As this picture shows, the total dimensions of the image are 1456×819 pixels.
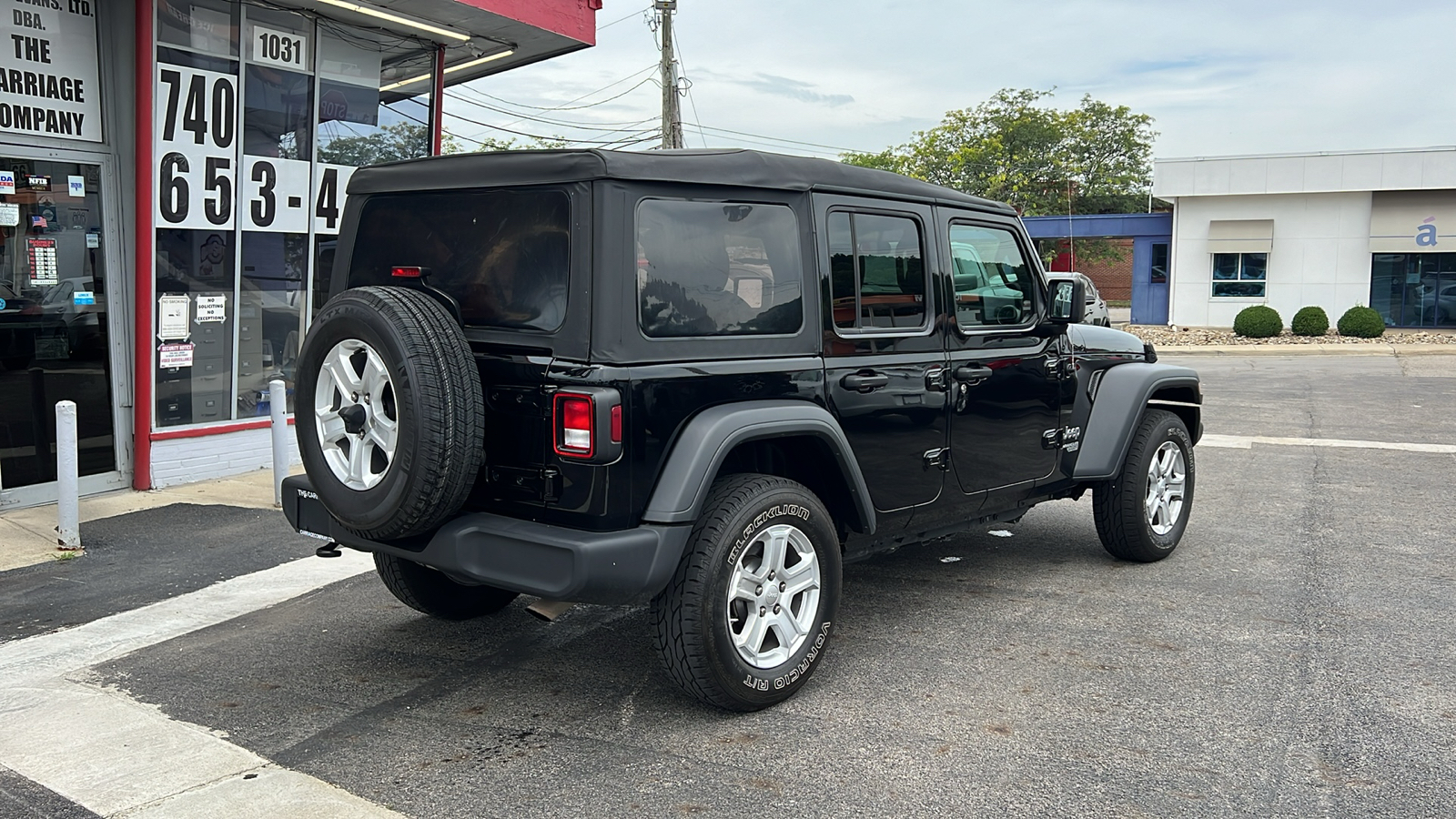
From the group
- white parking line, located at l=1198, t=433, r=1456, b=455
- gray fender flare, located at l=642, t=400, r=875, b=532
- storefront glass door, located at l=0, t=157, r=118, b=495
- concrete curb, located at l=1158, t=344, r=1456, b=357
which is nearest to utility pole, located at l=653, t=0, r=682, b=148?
concrete curb, located at l=1158, t=344, r=1456, b=357

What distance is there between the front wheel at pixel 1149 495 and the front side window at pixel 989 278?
42.5 inches

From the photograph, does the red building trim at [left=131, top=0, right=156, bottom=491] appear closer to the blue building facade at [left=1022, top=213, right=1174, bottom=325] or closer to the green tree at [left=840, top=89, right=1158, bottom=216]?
the blue building facade at [left=1022, top=213, right=1174, bottom=325]

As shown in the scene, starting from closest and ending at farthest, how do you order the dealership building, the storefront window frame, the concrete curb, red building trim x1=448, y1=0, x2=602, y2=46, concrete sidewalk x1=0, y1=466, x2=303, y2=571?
concrete sidewalk x1=0, y1=466, x2=303, y2=571 → the dealership building → the storefront window frame → red building trim x1=448, y1=0, x2=602, y2=46 → the concrete curb

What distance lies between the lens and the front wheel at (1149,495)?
6.03 meters

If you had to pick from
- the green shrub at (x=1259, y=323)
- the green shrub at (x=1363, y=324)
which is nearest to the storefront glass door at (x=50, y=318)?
the green shrub at (x=1259, y=323)

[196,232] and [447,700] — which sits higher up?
[196,232]

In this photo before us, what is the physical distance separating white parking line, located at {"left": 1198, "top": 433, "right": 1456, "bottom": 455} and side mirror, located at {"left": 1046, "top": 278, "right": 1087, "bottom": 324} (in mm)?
5796

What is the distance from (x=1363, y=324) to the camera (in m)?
27.5

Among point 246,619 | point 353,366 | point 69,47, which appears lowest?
point 246,619

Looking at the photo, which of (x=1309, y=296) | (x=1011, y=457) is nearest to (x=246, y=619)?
(x=1011, y=457)

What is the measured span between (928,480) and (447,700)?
2138 mm

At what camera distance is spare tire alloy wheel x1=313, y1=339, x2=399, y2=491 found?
12.6 feet

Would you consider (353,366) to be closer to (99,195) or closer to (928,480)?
(928,480)

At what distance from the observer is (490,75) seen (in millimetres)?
11984
